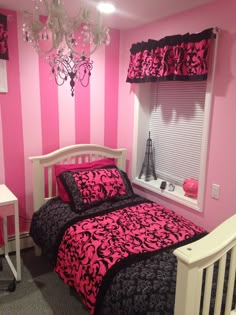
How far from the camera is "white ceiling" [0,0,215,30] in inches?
87.0

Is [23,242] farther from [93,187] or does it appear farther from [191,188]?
[191,188]

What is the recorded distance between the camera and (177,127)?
2.86m

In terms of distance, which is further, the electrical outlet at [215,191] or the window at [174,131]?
the window at [174,131]

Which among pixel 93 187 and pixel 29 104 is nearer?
pixel 93 187

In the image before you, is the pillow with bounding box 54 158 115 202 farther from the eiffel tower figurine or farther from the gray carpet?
the gray carpet

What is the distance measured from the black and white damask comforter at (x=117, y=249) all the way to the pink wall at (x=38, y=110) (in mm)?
484

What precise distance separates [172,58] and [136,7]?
0.51m

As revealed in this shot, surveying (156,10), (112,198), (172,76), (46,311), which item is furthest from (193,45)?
(46,311)

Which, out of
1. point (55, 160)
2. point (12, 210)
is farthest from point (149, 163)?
point (12, 210)

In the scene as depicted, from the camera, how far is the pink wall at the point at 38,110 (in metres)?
2.61

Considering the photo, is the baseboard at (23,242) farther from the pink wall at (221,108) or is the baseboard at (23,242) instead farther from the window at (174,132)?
the pink wall at (221,108)

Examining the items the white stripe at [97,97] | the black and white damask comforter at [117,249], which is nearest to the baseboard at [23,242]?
the black and white damask comforter at [117,249]

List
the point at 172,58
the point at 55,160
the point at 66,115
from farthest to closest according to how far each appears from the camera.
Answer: the point at 66,115
the point at 55,160
the point at 172,58

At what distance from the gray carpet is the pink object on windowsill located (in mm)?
1316
